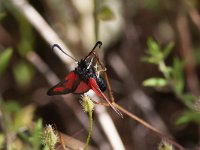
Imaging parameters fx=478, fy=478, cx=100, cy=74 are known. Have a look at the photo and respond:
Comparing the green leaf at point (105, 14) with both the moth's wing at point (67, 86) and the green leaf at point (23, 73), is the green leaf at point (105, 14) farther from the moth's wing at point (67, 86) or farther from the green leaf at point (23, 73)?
the green leaf at point (23, 73)

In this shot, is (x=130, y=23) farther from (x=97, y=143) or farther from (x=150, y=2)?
(x=97, y=143)

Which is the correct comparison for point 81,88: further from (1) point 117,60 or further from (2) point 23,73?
(1) point 117,60

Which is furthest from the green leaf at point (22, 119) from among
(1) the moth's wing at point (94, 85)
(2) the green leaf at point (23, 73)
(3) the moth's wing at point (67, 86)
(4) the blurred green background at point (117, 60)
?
(1) the moth's wing at point (94, 85)

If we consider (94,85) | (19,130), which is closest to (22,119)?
(19,130)

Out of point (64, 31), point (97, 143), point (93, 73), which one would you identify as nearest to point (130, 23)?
point (64, 31)

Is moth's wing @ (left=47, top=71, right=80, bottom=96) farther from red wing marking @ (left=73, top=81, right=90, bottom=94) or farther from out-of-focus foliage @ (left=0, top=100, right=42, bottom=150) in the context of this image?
out-of-focus foliage @ (left=0, top=100, right=42, bottom=150)

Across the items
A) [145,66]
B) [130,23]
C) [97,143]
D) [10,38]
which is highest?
[10,38]
